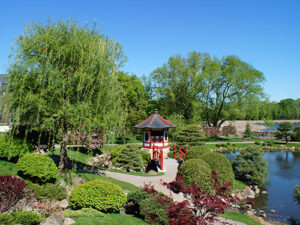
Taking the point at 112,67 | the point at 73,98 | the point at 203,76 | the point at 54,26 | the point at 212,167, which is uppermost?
the point at 203,76

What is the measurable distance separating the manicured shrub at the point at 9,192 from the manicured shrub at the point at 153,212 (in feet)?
12.9

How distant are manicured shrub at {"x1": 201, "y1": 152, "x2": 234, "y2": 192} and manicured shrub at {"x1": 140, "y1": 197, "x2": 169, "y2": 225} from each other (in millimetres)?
5929

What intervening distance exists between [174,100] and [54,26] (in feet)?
93.4

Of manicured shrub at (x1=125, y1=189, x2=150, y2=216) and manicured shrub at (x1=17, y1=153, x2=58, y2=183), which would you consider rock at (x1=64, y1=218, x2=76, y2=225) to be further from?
manicured shrub at (x1=17, y1=153, x2=58, y2=183)

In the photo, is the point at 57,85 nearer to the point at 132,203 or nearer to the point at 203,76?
the point at 132,203

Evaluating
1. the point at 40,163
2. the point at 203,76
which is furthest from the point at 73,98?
the point at 203,76

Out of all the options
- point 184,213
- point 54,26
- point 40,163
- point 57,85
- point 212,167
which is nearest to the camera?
point 184,213

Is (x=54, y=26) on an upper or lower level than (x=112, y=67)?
upper

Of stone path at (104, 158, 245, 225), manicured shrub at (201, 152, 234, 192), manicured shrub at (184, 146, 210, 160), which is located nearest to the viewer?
stone path at (104, 158, 245, 225)

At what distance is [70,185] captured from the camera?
10.1 meters

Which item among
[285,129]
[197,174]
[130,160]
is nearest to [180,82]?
[285,129]

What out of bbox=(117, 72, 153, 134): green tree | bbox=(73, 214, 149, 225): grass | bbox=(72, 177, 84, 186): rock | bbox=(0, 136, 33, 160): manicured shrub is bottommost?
bbox=(73, 214, 149, 225): grass

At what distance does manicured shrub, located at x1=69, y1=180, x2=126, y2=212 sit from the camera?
25.8 feet

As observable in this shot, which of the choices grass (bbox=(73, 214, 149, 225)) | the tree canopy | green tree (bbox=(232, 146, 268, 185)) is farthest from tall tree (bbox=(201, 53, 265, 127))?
grass (bbox=(73, 214, 149, 225))
